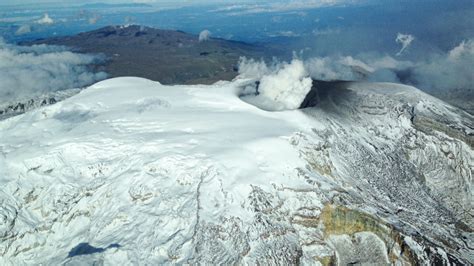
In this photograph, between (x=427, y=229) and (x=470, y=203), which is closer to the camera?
(x=427, y=229)

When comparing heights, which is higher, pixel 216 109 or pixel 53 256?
pixel 216 109

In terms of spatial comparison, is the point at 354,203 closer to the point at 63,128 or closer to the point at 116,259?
the point at 116,259

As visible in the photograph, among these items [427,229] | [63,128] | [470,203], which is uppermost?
[63,128]

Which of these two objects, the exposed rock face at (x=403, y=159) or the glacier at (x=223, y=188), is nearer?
the glacier at (x=223, y=188)

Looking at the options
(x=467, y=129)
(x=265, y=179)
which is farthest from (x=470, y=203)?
(x=265, y=179)

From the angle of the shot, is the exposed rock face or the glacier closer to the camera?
the glacier

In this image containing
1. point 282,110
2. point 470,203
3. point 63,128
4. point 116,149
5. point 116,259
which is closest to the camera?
point 116,259

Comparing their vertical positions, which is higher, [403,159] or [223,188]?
[223,188]

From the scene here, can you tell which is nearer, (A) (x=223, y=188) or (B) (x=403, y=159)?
(A) (x=223, y=188)
